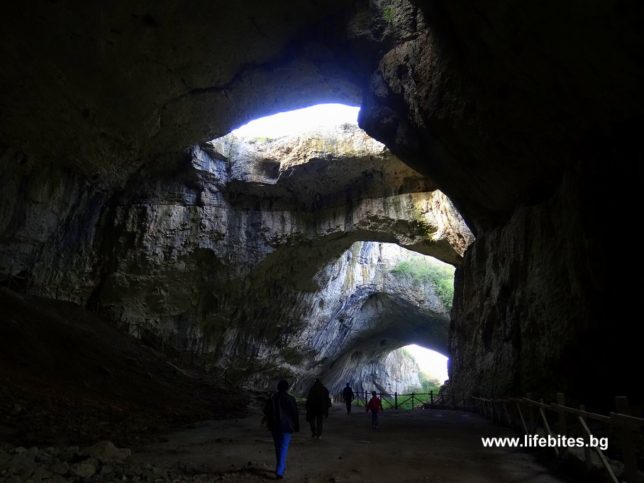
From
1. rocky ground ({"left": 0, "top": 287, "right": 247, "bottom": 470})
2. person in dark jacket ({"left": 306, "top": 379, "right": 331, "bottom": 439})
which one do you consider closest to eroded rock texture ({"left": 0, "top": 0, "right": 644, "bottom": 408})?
rocky ground ({"left": 0, "top": 287, "right": 247, "bottom": 470})

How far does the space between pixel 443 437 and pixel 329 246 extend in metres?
14.4

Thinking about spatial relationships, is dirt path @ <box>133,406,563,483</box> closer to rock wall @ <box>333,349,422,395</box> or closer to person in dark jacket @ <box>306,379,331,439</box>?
person in dark jacket @ <box>306,379,331,439</box>

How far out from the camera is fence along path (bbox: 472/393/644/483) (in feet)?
13.1

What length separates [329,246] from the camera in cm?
2248

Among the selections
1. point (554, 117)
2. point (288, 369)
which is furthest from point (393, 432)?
point (288, 369)

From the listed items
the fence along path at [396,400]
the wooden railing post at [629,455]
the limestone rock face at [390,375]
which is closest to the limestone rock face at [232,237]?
the fence along path at [396,400]

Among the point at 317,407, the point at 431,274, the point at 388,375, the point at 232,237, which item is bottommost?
the point at 317,407

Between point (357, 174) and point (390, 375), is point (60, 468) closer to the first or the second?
point (357, 174)

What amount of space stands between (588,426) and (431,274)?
847 inches

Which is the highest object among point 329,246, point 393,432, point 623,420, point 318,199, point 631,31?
point 318,199

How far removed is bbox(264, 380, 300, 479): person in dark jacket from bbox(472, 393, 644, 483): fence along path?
3102 mm

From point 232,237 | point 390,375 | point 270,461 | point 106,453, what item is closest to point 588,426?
point 270,461

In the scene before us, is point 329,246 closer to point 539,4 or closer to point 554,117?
point 554,117

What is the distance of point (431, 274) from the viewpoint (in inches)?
1107
